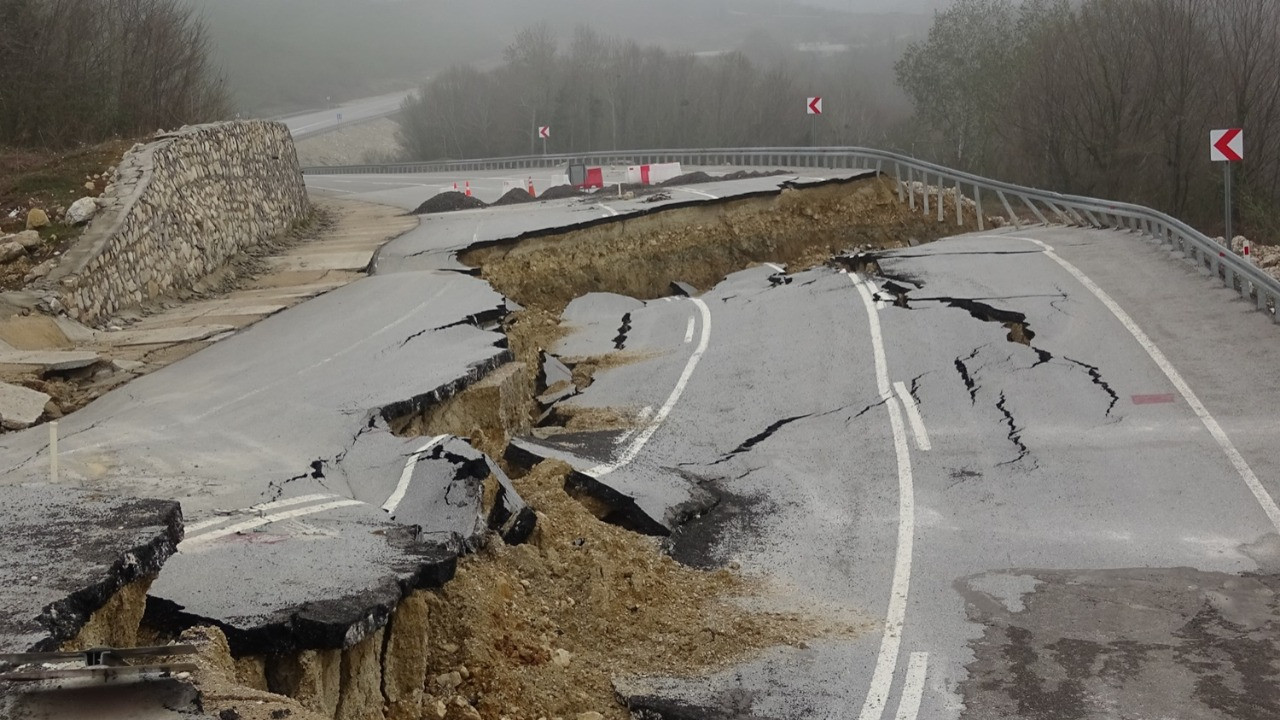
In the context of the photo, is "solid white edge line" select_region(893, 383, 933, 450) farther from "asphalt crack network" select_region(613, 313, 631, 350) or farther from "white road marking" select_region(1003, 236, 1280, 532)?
"asphalt crack network" select_region(613, 313, 631, 350)

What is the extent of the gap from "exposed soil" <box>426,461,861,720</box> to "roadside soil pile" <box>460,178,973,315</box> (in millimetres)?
11706

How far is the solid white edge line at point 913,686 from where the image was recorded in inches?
265

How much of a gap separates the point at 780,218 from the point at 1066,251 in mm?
7512

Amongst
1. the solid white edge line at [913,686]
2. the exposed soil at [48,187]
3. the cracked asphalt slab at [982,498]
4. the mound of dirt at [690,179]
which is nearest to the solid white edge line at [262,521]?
the cracked asphalt slab at [982,498]

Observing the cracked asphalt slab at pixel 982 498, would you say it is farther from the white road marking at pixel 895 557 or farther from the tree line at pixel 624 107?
the tree line at pixel 624 107

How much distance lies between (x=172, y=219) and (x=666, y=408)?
9.71 metres

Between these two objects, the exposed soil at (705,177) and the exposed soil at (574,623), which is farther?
the exposed soil at (705,177)

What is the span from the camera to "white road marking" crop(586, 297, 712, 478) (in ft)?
36.9

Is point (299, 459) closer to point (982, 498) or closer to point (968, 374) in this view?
point (982, 498)

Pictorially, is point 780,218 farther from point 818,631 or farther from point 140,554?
point 140,554

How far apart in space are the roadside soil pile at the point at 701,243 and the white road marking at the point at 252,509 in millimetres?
11647

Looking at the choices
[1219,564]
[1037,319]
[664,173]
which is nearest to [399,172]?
[664,173]

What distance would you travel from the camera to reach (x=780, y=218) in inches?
1006

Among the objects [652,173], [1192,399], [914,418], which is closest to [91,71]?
[652,173]
